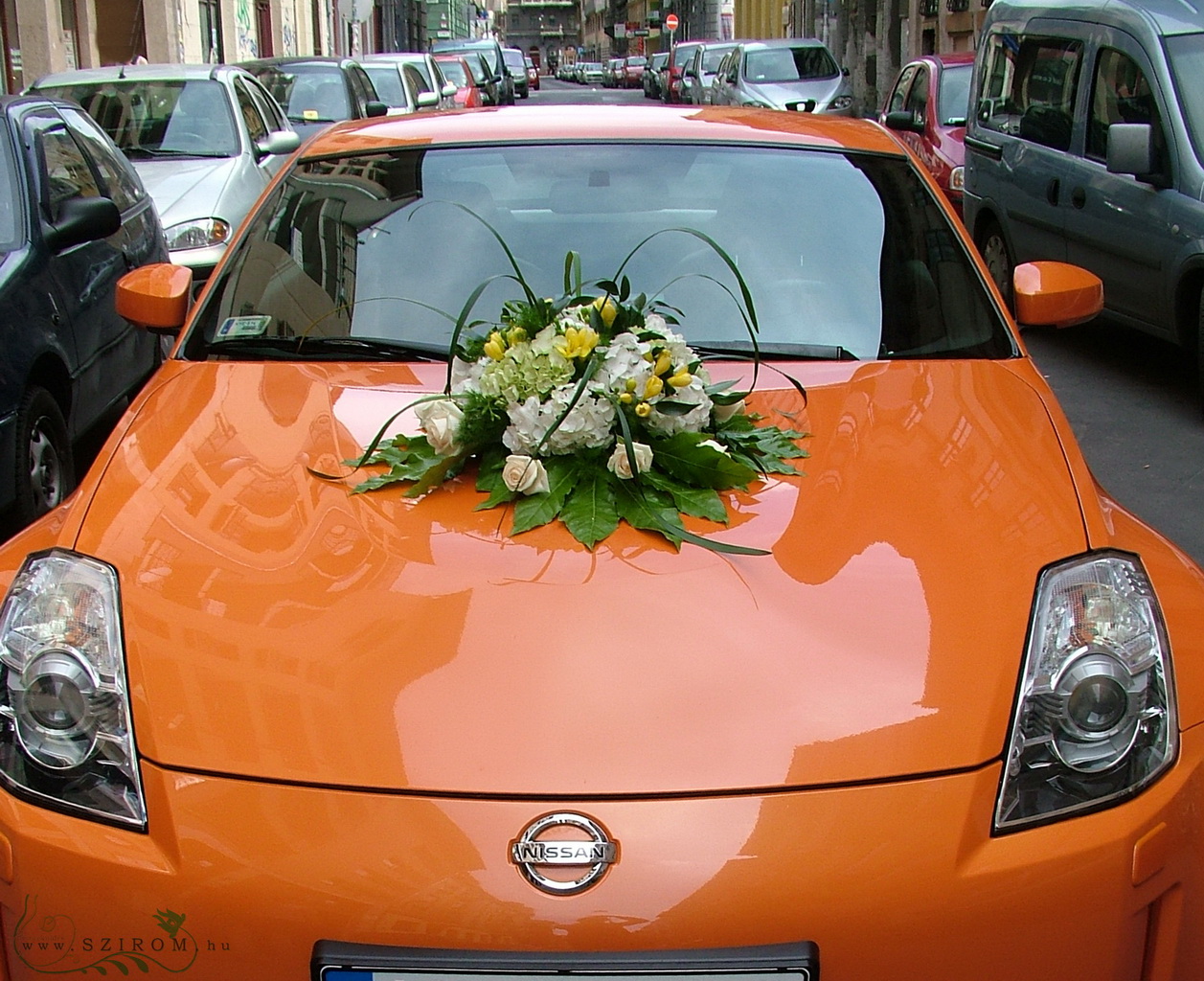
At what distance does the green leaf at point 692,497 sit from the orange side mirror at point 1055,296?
1.23 m

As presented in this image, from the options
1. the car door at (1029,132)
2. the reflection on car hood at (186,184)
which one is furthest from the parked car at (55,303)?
the car door at (1029,132)

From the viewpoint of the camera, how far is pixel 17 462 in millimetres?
4711

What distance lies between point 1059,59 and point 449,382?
23.2ft

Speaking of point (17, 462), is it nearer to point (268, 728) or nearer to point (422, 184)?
point (422, 184)

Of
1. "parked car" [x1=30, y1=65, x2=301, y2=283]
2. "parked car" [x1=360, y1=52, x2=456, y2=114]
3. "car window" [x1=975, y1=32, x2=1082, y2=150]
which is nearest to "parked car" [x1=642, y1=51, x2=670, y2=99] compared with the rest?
"parked car" [x1=360, y1=52, x2=456, y2=114]

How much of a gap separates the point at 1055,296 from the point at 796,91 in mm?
19562

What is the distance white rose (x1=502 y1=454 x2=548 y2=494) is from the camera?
7.78 feet

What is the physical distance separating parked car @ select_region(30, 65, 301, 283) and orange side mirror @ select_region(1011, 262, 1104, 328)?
6.45 meters

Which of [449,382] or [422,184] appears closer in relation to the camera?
[449,382]

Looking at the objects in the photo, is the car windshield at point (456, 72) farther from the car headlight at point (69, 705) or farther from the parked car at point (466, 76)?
the car headlight at point (69, 705)

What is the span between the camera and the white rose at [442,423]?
8.16 ft

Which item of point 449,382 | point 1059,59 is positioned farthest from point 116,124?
point 449,382

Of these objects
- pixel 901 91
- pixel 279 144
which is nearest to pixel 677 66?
pixel 901 91

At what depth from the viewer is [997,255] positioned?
9641 millimetres
